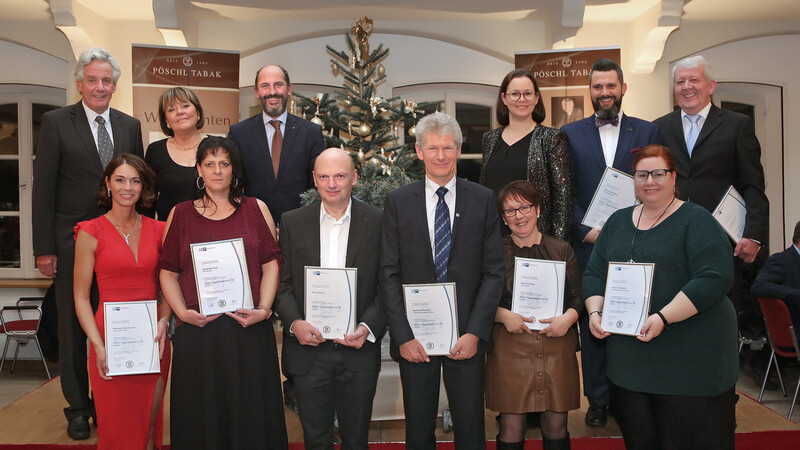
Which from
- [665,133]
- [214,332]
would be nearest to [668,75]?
[665,133]

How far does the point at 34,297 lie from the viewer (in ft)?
22.5

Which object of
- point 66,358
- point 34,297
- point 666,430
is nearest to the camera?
point 666,430

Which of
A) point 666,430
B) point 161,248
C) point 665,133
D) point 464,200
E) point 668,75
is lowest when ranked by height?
point 666,430

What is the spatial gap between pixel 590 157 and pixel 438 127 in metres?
1.02

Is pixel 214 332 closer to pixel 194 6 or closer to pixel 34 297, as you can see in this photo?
pixel 194 6

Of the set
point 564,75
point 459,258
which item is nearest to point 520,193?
point 459,258

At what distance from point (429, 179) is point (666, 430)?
138 centimetres

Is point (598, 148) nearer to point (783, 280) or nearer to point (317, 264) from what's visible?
point (317, 264)

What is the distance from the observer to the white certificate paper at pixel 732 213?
10.5ft

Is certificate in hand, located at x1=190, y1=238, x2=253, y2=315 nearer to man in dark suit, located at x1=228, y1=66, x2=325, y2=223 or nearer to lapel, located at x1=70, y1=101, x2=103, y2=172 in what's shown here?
man in dark suit, located at x1=228, y1=66, x2=325, y2=223

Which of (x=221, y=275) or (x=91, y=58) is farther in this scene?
(x=91, y=58)

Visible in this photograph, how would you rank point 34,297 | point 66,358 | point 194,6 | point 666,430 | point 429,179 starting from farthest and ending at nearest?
point 34,297
point 194,6
point 66,358
point 429,179
point 666,430

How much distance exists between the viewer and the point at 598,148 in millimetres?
3289

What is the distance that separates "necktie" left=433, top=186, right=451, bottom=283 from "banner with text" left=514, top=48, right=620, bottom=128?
12.4 ft
